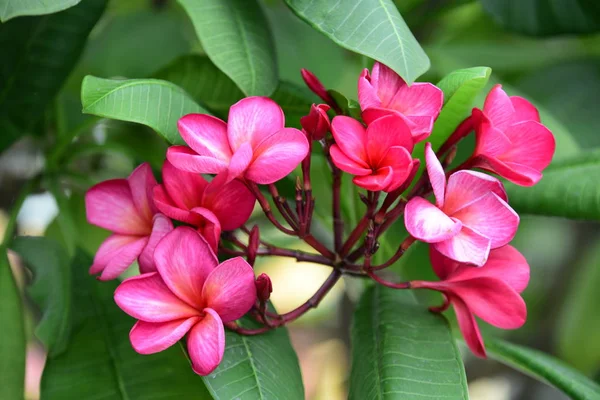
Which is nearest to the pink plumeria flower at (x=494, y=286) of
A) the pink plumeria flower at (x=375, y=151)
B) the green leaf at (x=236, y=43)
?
the pink plumeria flower at (x=375, y=151)

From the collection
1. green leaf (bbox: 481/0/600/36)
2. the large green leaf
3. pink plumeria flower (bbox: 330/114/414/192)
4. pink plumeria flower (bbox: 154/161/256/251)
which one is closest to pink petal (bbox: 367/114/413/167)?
pink plumeria flower (bbox: 330/114/414/192)

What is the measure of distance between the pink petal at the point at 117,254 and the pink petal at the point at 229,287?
9cm

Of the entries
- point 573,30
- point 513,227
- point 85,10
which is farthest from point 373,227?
point 573,30

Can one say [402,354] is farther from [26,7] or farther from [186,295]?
[26,7]

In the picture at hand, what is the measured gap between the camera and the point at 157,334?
540mm

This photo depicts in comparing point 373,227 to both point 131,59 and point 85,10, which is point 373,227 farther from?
point 131,59

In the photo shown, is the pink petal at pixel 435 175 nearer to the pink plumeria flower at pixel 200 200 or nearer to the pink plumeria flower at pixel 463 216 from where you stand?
the pink plumeria flower at pixel 463 216

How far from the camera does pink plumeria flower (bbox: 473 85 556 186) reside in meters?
0.59

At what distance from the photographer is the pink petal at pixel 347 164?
55 centimetres

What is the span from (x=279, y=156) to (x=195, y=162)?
6 cm

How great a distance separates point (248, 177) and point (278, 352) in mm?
176

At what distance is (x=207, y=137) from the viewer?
56 cm

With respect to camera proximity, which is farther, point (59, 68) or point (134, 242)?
point (59, 68)

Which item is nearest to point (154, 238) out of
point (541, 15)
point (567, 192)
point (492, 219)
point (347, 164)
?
point (347, 164)
